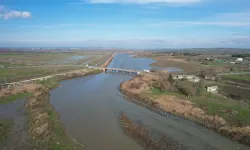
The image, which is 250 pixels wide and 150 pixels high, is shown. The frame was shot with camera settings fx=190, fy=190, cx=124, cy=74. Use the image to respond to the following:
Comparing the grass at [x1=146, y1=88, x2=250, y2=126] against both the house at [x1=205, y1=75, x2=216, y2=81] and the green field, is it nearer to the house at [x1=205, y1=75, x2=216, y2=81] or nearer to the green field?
the house at [x1=205, y1=75, x2=216, y2=81]

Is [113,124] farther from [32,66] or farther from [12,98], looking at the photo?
[32,66]

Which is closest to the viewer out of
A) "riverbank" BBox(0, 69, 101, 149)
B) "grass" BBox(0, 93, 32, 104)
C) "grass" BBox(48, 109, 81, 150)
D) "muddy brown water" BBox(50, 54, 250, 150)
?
"grass" BBox(48, 109, 81, 150)

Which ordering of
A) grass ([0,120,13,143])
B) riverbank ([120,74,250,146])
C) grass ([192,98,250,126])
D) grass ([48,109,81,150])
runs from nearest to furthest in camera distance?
grass ([48,109,81,150])
grass ([0,120,13,143])
riverbank ([120,74,250,146])
grass ([192,98,250,126])

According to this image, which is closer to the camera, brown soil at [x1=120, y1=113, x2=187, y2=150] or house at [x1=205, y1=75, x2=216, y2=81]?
brown soil at [x1=120, y1=113, x2=187, y2=150]

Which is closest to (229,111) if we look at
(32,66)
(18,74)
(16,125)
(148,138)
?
(148,138)

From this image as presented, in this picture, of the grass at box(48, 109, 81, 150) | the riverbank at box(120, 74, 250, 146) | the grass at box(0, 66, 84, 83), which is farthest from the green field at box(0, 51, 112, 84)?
the riverbank at box(120, 74, 250, 146)

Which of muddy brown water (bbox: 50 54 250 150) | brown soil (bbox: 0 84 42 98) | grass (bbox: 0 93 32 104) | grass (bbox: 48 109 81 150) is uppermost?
brown soil (bbox: 0 84 42 98)

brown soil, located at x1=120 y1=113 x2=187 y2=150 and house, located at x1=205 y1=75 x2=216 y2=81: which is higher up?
house, located at x1=205 y1=75 x2=216 y2=81

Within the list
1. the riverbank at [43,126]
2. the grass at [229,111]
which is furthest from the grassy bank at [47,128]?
the grass at [229,111]

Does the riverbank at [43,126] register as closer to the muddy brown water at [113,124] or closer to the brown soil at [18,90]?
the brown soil at [18,90]
